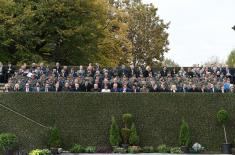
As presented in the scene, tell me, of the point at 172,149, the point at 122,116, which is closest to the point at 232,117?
the point at 172,149

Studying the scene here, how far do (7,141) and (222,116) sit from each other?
10.4 metres

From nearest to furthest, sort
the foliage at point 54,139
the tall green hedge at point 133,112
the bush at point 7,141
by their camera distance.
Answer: the bush at point 7,141 < the foliage at point 54,139 < the tall green hedge at point 133,112

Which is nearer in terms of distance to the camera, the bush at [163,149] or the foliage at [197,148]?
the bush at [163,149]

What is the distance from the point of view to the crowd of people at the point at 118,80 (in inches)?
1165

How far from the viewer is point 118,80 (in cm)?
3059

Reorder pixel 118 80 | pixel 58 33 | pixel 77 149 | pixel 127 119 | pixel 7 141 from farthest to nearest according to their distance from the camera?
pixel 58 33
pixel 118 80
pixel 127 119
pixel 77 149
pixel 7 141

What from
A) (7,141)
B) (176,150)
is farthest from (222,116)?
(7,141)

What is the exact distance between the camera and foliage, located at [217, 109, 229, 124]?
91.5ft

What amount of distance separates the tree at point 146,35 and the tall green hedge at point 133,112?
34518 mm

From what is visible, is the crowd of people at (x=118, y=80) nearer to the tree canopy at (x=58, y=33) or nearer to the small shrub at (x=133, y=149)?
the small shrub at (x=133, y=149)

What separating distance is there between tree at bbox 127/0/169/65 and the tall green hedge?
34.5 metres

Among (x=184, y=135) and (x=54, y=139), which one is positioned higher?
(x=184, y=135)

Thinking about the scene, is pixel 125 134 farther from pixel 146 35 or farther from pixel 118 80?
pixel 146 35

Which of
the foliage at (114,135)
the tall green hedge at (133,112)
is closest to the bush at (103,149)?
the tall green hedge at (133,112)
